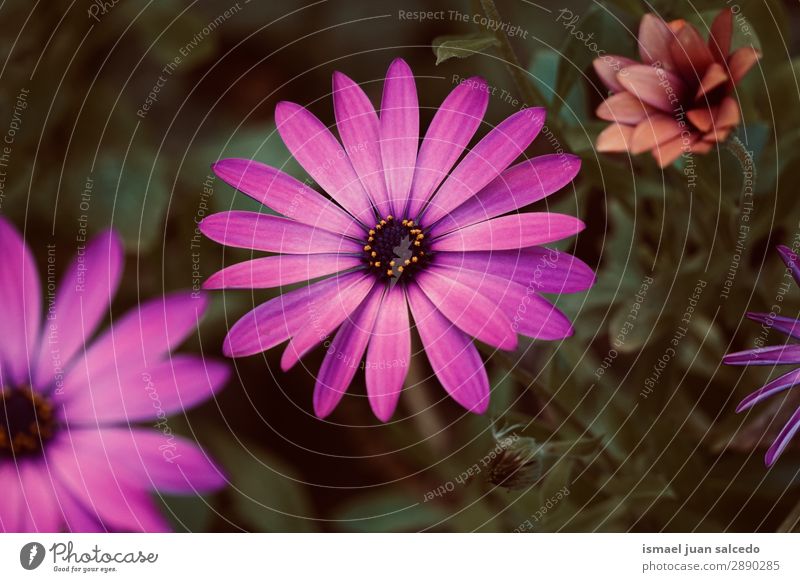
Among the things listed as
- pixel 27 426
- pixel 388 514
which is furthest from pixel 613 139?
pixel 27 426

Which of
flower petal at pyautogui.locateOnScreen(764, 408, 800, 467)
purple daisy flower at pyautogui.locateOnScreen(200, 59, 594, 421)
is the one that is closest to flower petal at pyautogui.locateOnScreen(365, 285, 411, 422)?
purple daisy flower at pyautogui.locateOnScreen(200, 59, 594, 421)

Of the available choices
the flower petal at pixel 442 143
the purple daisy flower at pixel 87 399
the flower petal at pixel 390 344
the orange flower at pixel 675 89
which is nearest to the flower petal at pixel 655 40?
the orange flower at pixel 675 89

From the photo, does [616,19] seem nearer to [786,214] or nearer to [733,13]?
[733,13]

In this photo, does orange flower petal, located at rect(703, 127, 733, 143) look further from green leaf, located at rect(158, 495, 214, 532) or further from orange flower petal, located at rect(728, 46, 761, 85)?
green leaf, located at rect(158, 495, 214, 532)

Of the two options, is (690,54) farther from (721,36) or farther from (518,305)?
(518,305)
